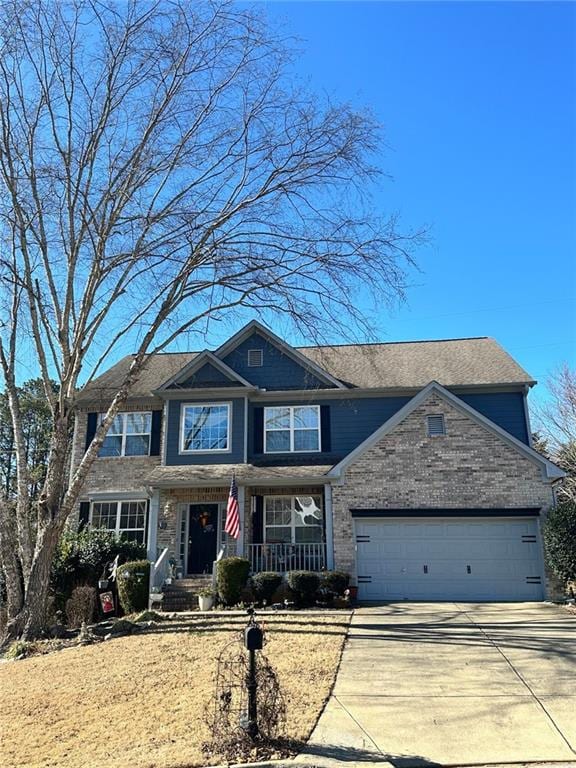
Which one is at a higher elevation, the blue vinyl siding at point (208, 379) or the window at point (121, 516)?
the blue vinyl siding at point (208, 379)

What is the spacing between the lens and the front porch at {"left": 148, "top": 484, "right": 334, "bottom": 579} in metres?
17.7

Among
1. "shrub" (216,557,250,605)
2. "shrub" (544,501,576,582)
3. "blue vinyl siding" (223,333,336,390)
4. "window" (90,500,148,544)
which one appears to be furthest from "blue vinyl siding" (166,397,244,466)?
"shrub" (544,501,576,582)

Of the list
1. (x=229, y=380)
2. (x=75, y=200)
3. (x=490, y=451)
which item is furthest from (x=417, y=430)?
(x=75, y=200)

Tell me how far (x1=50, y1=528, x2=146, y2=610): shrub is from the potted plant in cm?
288

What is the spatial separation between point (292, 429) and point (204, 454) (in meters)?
2.91

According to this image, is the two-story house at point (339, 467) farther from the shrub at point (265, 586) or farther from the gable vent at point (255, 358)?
the shrub at point (265, 586)

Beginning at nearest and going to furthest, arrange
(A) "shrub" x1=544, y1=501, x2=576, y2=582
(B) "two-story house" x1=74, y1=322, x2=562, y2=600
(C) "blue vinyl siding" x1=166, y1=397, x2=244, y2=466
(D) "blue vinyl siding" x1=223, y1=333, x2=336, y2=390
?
(A) "shrub" x1=544, y1=501, x2=576, y2=582 → (B) "two-story house" x1=74, y1=322, x2=562, y2=600 → (C) "blue vinyl siding" x1=166, y1=397, x2=244, y2=466 → (D) "blue vinyl siding" x1=223, y1=333, x2=336, y2=390

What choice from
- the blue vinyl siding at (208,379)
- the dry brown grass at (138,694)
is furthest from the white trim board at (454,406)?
the dry brown grass at (138,694)

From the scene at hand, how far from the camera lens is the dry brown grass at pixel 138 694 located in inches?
239

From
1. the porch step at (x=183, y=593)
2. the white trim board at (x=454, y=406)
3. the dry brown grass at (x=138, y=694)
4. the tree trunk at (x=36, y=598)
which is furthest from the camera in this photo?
the white trim board at (x=454, y=406)

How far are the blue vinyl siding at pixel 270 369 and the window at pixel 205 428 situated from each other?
161 cm

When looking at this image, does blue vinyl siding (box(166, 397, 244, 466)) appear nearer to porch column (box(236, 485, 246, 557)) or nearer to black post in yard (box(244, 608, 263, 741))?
porch column (box(236, 485, 246, 557))

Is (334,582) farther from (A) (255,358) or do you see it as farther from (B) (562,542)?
(A) (255,358)

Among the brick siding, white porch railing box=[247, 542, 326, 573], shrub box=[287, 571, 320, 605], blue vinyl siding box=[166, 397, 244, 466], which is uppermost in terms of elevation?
blue vinyl siding box=[166, 397, 244, 466]
